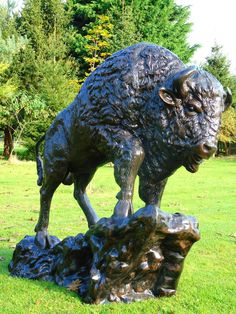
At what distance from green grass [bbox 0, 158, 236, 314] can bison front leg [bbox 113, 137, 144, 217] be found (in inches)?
33.9

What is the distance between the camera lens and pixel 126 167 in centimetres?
368

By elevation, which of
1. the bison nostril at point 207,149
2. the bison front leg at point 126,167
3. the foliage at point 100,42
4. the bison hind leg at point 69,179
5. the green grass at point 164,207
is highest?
the foliage at point 100,42

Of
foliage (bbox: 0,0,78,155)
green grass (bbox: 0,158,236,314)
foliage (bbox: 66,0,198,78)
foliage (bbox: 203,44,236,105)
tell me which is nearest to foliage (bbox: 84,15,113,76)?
foliage (bbox: 0,0,78,155)

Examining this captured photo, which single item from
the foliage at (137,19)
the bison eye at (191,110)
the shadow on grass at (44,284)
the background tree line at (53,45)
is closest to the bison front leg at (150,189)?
the bison eye at (191,110)

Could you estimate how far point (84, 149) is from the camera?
422 cm

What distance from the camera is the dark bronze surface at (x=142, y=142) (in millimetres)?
3596

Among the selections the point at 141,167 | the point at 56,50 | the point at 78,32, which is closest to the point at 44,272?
the point at 141,167

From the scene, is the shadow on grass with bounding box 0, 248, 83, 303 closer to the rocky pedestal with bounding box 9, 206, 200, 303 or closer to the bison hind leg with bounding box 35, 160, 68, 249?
the rocky pedestal with bounding box 9, 206, 200, 303

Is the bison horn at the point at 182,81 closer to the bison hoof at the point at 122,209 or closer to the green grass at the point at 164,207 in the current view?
the bison hoof at the point at 122,209

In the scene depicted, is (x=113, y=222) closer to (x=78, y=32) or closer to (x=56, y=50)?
(x=56, y=50)

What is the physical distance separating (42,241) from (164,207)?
5.70 m

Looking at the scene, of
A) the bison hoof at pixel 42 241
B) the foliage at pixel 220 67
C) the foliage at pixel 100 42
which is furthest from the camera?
the foliage at pixel 220 67

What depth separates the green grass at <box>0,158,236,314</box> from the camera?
3723 millimetres

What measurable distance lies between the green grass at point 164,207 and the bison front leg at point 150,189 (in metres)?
0.92
